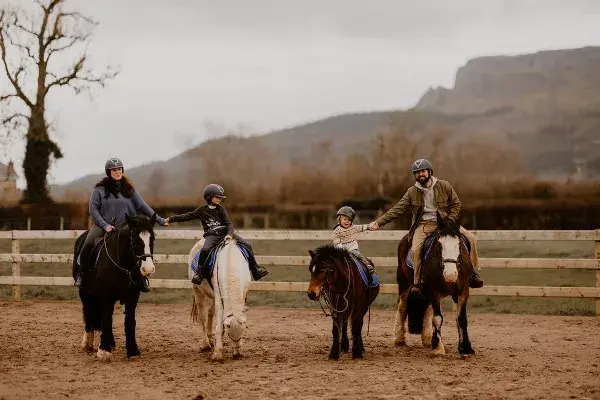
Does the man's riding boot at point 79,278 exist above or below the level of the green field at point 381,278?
above

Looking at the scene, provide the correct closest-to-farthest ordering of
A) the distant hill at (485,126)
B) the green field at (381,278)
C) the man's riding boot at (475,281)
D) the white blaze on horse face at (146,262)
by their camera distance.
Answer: the white blaze on horse face at (146,262), the man's riding boot at (475,281), the green field at (381,278), the distant hill at (485,126)

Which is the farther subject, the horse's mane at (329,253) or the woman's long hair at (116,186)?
the woman's long hair at (116,186)

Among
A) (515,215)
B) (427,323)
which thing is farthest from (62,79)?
(427,323)

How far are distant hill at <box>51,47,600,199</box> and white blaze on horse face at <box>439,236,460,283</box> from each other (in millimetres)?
27676

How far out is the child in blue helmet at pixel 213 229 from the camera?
822 centimetres

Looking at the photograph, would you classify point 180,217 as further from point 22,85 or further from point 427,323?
point 22,85

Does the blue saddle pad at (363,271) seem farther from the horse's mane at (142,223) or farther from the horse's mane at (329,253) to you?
the horse's mane at (142,223)

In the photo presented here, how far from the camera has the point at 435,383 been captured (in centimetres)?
674

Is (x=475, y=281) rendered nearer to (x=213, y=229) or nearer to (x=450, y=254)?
(x=450, y=254)

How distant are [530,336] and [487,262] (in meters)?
1.70

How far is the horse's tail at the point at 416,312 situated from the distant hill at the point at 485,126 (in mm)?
26833

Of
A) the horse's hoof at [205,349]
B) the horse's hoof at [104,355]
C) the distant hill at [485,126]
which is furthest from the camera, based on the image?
the distant hill at [485,126]

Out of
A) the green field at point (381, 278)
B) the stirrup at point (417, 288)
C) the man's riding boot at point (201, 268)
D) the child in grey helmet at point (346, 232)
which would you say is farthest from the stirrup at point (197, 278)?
the green field at point (381, 278)

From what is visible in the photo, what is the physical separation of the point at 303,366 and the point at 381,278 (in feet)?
34.9
